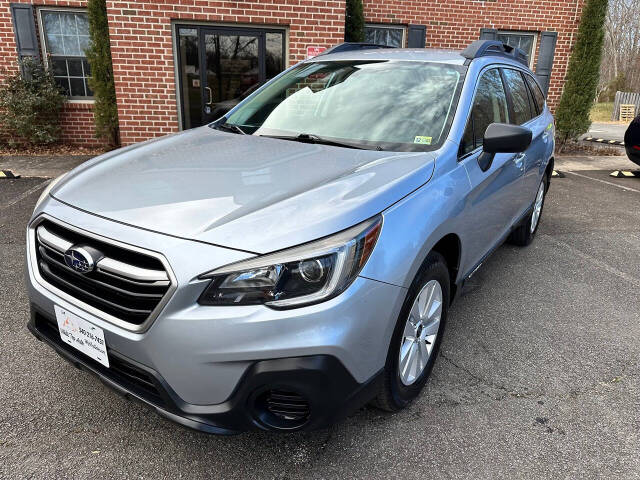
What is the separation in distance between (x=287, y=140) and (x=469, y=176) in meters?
1.03

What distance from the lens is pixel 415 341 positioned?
7.70 feet

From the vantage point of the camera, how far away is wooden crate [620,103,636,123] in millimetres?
22703

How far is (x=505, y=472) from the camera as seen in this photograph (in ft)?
6.82

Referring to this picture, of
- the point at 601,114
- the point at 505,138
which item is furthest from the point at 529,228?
the point at 601,114

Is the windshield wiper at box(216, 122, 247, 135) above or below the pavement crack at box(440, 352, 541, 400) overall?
above

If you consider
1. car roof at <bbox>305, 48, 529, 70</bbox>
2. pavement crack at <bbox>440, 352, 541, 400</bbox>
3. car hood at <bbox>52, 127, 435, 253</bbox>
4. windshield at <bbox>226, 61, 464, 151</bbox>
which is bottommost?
pavement crack at <bbox>440, 352, 541, 400</bbox>

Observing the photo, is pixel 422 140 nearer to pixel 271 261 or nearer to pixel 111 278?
pixel 271 261

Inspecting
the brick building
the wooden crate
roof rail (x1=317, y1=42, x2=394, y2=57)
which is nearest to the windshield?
roof rail (x1=317, y1=42, x2=394, y2=57)

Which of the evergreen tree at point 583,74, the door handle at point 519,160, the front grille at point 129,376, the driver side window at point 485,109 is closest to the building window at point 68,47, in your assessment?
the driver side window at point 485,109

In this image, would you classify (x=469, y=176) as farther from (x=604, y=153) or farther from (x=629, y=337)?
(x=604, y=153)

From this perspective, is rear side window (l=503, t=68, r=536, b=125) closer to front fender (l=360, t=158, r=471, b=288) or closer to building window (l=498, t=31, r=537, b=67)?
front fender (l=360, t=158, r=471, b=288)

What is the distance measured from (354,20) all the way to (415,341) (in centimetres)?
771

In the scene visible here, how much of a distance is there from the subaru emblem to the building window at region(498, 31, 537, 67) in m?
10.6

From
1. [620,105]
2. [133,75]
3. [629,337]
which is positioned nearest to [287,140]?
[629,337]
